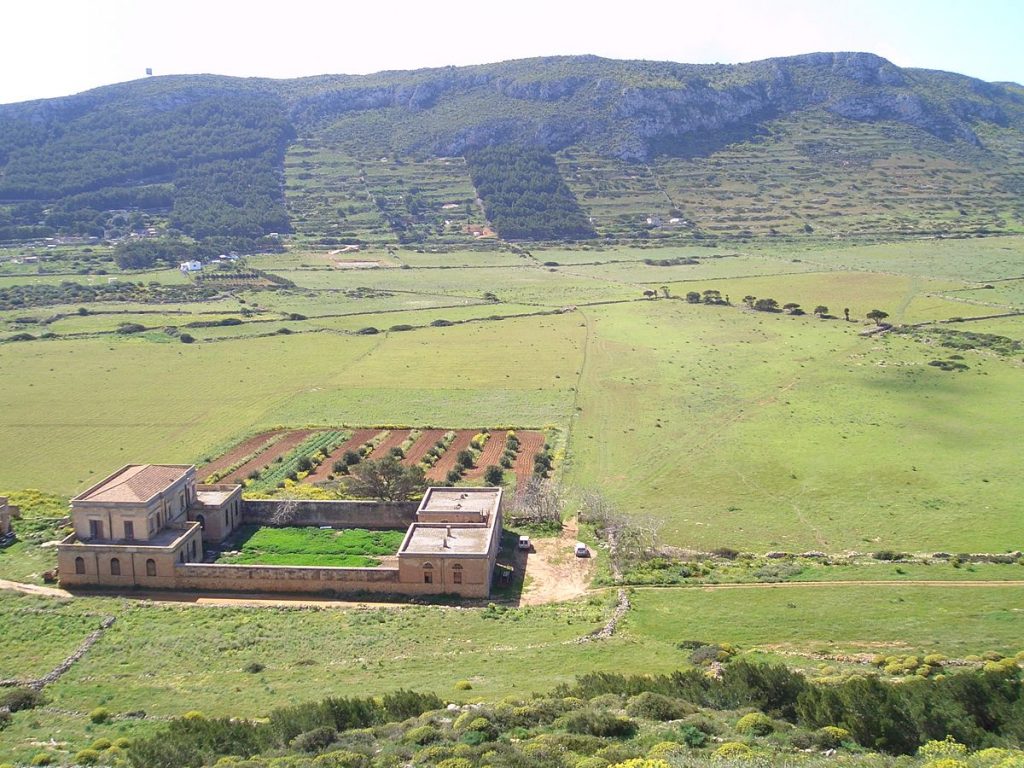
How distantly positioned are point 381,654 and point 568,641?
270 inches

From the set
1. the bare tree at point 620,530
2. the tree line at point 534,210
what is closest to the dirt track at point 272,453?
the bare tree at point 620,530

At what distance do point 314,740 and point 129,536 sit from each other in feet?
70.9

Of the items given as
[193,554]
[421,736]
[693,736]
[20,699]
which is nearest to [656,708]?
[693,736]

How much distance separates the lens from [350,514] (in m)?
49.0

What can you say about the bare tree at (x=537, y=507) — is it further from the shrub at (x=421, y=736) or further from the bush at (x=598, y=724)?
the shrub at (x=421, y=736)

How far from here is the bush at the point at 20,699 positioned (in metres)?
29.7

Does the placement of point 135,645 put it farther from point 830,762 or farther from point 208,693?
point 830,762

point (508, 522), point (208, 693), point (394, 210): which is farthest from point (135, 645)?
point (394, 210)

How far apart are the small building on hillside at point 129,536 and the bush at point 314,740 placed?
1864 centimetres

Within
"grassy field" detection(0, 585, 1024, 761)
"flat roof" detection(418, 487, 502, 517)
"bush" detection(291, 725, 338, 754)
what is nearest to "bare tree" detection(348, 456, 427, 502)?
"flat roof" detection(418, 487, 502, 517)

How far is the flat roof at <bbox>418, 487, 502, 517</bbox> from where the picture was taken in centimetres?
4597

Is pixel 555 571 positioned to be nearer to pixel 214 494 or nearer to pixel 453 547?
pixel 453 547

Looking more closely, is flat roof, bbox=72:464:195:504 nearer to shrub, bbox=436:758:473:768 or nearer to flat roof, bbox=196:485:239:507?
flat roof, bbox=196:485:239:507

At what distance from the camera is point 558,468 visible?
5756 centimetres
